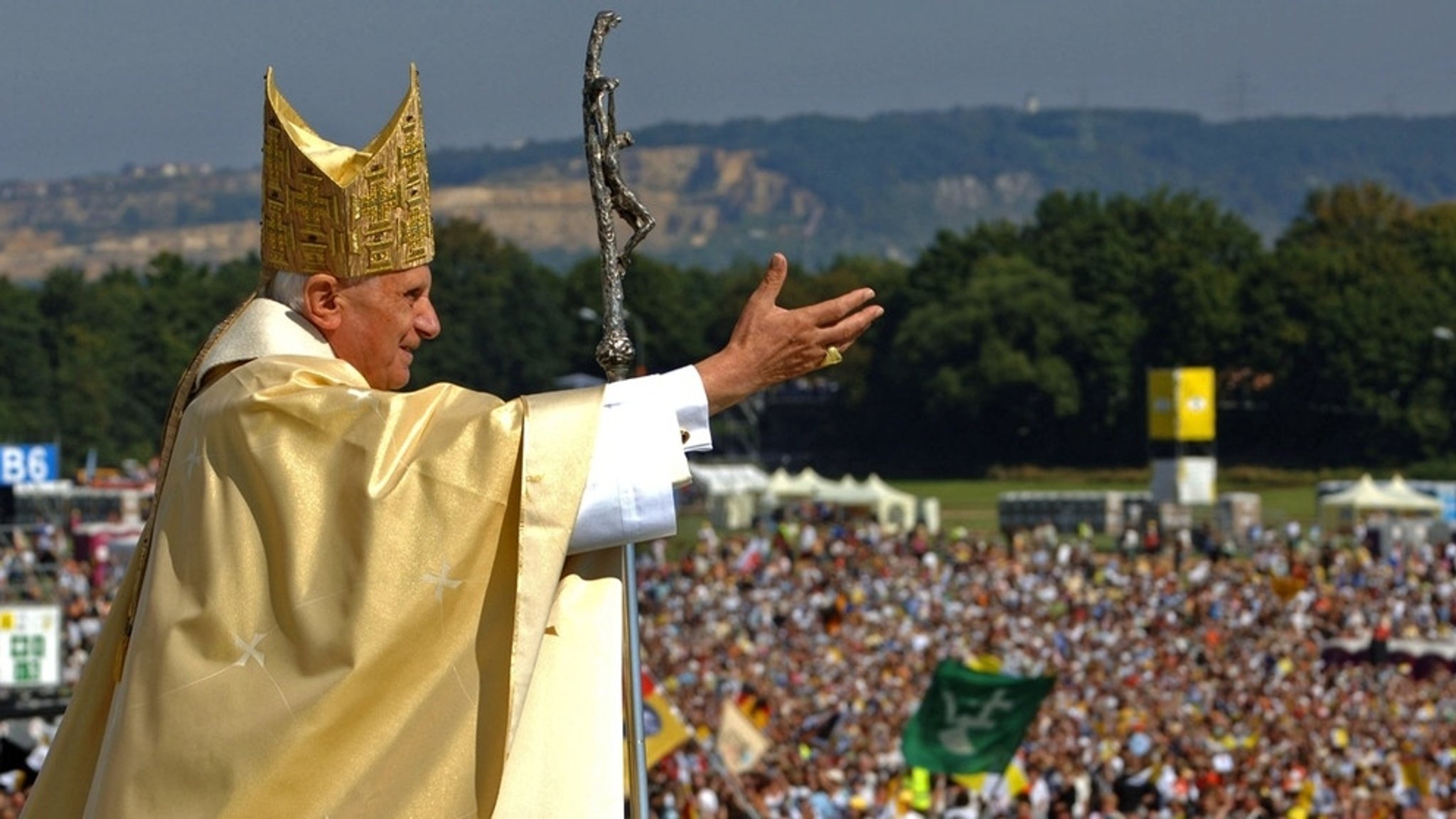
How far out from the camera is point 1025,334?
97.8 metres

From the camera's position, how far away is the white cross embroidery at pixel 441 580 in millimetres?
3490

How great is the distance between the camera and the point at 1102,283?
99688 mm

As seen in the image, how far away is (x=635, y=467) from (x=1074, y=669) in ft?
78.9

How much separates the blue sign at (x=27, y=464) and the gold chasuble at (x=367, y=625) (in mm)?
45177

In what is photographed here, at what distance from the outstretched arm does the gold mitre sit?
20.7 inches

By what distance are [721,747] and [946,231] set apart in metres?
89.9

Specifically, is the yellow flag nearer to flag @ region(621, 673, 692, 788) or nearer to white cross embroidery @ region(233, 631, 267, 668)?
flag @ region(621, 673, 692, 788)

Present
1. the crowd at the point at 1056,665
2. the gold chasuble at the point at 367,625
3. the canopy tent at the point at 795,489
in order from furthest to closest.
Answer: the canopy tent at the point at 795,489, the crowd at the point at 1056,665, the gold chasuble at the point at 367,625

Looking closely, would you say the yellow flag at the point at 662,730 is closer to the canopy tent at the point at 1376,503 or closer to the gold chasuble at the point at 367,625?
the gold chasuble at the point at 367,625

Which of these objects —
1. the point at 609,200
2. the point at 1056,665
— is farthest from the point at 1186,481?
the point at 609,200

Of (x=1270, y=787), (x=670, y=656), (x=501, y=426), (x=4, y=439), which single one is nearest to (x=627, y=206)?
(x=501, y=426)

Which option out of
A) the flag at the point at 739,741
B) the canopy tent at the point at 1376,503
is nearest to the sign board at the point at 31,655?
the flag at the point at 739,741

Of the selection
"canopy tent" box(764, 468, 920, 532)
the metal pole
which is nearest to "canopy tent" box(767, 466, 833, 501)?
"canopy tent" box(764, 468, 920, 532)

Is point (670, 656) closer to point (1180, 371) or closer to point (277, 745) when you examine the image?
point (277, 745)
